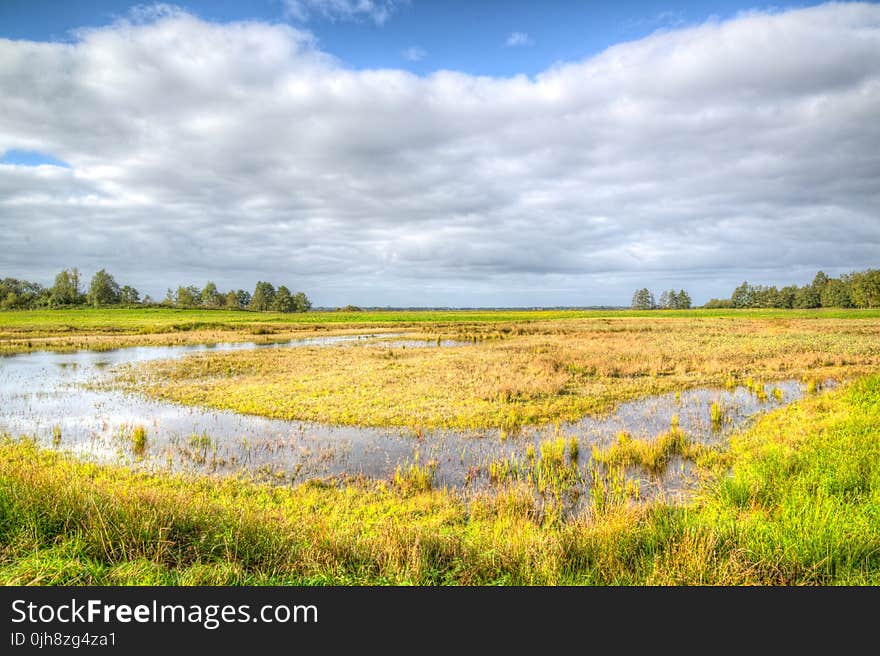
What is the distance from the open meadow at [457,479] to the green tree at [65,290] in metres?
147

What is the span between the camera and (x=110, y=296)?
489ft

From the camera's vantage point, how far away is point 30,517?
5977 mm

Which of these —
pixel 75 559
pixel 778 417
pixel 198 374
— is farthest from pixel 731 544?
pixel 198 374

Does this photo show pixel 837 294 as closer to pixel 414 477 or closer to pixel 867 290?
pixel 867 290

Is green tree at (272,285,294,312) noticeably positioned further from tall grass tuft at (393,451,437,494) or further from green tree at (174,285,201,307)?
tall grass tuft at (393,451,437,494)

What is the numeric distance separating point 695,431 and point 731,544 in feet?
33.9

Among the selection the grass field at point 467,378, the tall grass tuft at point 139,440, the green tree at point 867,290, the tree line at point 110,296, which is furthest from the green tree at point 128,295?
the green tree at point 867,290

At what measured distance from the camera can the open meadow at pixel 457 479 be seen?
5648mm

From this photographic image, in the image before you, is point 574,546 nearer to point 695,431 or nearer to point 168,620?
point 168,620

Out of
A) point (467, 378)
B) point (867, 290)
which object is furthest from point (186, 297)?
point (867, 290)

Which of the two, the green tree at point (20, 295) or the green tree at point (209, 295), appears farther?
the green tree at point (209, 295)

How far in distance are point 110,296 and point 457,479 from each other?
18031 cm

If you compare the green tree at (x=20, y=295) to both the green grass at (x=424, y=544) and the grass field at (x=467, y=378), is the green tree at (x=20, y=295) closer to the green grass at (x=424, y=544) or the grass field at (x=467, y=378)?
the grass field at (x=467, y=378)

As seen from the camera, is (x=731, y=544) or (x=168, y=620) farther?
(x=731, y=544)
